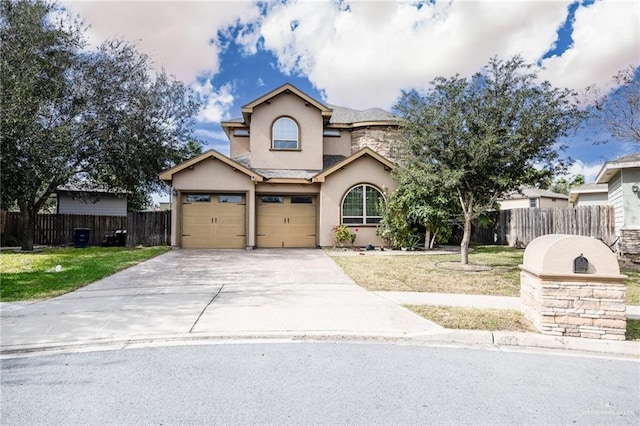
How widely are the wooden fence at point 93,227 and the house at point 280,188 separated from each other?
2.73 m

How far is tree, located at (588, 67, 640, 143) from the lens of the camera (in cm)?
1018

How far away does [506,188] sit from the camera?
35.2 feet

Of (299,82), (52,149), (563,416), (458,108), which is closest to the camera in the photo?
(563,416)

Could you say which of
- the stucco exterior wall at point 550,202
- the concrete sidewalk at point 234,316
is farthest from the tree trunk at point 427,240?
the stucco exterior wall at point 550,202

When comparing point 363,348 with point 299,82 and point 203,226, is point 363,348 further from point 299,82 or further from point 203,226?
point 299,82

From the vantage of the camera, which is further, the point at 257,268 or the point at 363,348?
the point at 257,268

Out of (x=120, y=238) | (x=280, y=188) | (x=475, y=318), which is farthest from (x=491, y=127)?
(x=120, y=238)

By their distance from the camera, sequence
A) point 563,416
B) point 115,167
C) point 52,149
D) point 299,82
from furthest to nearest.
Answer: point 299,82, point 115,167, point 52,149, point 563,416

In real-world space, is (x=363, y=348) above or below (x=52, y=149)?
below

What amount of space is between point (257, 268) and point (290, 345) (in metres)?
6.21

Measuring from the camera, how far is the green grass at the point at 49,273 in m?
7.62

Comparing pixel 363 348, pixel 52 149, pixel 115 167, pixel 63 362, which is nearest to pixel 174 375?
pixel 63 362

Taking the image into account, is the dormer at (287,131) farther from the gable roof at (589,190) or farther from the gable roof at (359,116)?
the gable roof at (589,190)

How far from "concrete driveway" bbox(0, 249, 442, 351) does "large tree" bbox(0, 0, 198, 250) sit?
8.77 meters
